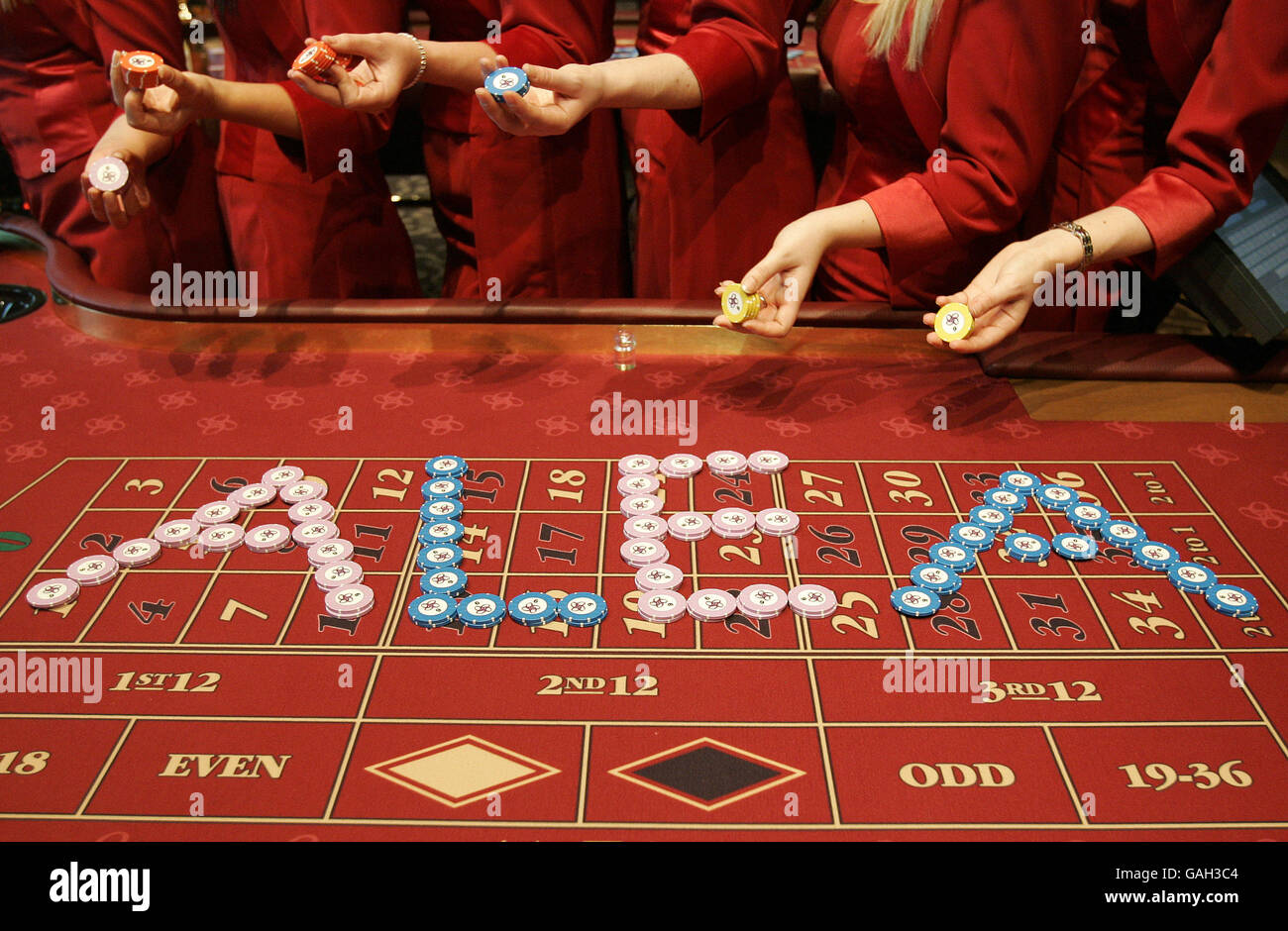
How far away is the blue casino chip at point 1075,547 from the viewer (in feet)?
5.39

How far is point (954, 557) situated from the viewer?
5.32 feet

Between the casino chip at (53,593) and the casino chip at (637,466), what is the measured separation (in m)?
0.86

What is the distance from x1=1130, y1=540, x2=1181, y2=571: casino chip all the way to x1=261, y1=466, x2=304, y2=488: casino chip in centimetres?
136

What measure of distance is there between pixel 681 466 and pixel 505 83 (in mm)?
787

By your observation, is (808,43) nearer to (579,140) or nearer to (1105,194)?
(579,140)

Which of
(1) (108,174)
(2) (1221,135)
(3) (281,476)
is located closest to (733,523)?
(3) (281,476)

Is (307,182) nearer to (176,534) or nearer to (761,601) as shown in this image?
(176,534)

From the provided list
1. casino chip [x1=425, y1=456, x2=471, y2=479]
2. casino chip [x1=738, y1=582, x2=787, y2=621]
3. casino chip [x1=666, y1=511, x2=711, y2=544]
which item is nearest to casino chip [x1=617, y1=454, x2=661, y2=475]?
casino chip [x1=666, y1=511, x2=711, y2=544]

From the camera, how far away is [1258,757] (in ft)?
4.15

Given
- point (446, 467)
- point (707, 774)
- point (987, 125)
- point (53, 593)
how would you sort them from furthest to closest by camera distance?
point (987, 125) < point (446, 467) < point (53, 593) < point (707, 774)

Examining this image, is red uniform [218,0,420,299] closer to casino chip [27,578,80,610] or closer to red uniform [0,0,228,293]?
red uniform [0,0,228,293]

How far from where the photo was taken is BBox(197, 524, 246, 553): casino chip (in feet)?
5.51

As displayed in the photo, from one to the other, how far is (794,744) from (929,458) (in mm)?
800

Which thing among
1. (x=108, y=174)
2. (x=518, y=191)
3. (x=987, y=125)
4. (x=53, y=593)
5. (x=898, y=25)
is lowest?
(x=53, y=593)
